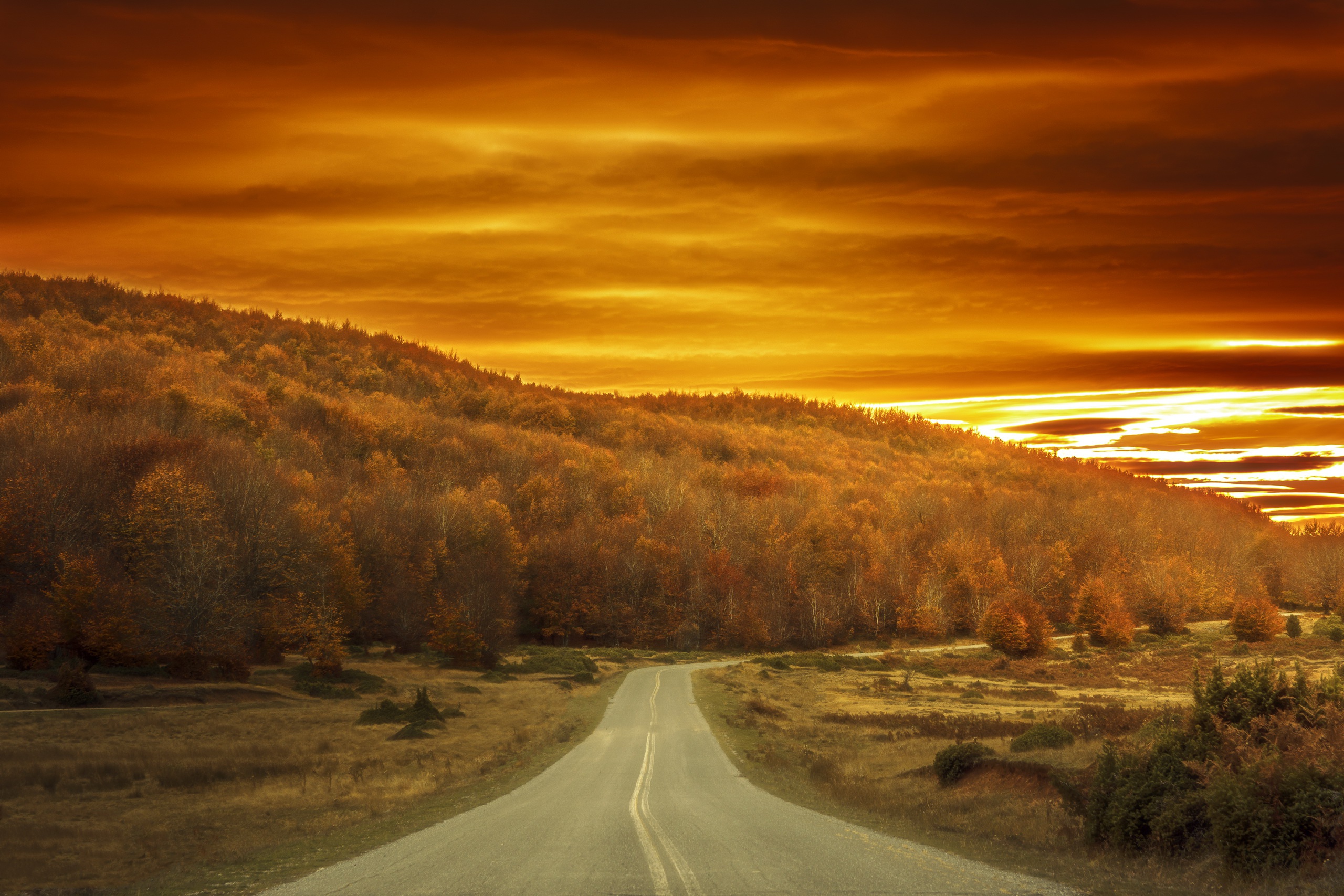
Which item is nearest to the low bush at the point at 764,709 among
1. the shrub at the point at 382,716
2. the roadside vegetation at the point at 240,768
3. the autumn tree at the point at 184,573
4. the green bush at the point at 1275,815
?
the roadside vegetation at the point at 240,768

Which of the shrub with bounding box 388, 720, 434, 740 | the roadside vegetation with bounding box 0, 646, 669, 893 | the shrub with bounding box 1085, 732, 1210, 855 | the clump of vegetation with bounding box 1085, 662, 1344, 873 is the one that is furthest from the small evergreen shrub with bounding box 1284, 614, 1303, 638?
the shrub with bounding box 1085, 732, 1210, 855

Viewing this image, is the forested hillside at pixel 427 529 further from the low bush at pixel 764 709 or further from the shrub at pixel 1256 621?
the low bush at pixel 764 709

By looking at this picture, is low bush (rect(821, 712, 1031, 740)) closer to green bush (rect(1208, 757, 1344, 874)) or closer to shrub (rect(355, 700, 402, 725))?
green bush (rect(1208, 757, 1344, 874))

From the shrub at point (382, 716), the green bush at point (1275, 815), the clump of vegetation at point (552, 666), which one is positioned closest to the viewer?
the green bush at point (1275, 815)

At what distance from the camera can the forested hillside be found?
58.0 metres

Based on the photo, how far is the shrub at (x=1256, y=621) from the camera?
306 ft

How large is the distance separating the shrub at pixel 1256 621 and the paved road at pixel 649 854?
9342 centimetres

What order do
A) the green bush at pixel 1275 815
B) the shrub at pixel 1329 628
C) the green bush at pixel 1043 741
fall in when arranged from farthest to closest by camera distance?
the shrub at pixel 1329 628
the green bush at pixel 1043 741
the green bush at pixel 1275 815

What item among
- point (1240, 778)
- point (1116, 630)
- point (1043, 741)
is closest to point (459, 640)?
point (1043, 741)

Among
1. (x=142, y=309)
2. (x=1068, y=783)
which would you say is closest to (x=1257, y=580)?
(x=1068, y=783)

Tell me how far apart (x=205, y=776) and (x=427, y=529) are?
67.0m

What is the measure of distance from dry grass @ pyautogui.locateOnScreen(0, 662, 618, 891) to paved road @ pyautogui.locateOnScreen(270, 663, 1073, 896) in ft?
15.2

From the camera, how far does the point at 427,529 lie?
95.1m

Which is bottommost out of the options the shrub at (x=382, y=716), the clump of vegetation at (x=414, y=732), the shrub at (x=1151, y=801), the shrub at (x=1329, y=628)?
the shrub at (x=382, y=716)
